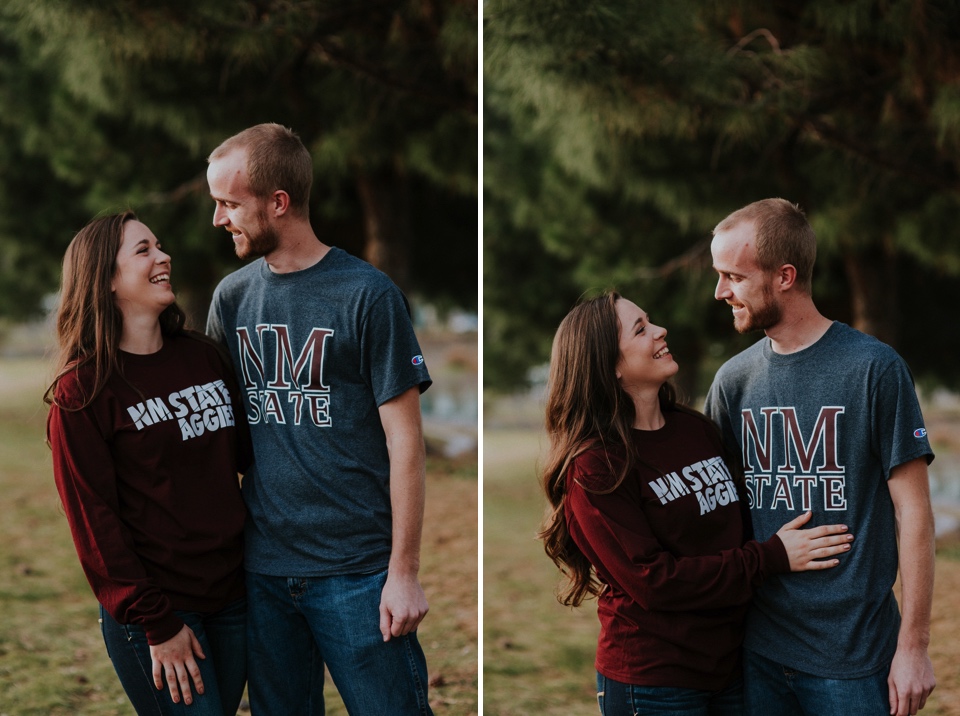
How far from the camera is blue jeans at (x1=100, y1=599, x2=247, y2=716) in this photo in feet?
5.42

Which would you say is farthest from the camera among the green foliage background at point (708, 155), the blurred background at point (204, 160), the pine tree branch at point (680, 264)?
the pine tree branch at point (680, 264)

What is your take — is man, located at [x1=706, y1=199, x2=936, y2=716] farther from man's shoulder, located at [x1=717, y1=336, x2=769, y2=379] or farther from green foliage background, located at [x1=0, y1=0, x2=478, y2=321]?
green foliage background, located at [x1=0, y1=0, x2=478, y2=321]

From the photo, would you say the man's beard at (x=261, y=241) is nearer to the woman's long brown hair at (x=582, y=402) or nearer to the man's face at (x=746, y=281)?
the woman's long brown hair at (x=582, y=402)

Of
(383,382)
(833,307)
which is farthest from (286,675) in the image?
(833,307)

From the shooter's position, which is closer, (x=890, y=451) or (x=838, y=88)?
(x=890, y=451)

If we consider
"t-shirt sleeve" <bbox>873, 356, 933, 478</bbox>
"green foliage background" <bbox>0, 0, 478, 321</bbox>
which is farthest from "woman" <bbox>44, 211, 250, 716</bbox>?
"green foliage background" <bbox>0, 0, 478, 321</bbox>

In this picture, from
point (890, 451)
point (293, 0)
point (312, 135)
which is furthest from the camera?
point (312, 135)

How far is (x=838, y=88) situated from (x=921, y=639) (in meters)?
2.64

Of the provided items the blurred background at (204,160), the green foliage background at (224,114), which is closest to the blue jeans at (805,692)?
the blurred background at (204,160)

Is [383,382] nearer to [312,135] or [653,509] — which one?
[653,509]

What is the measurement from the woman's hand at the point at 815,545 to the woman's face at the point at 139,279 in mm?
1103

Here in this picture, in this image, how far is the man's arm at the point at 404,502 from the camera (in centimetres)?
171

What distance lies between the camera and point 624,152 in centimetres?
454

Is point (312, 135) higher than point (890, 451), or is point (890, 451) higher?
point (312, 135)
